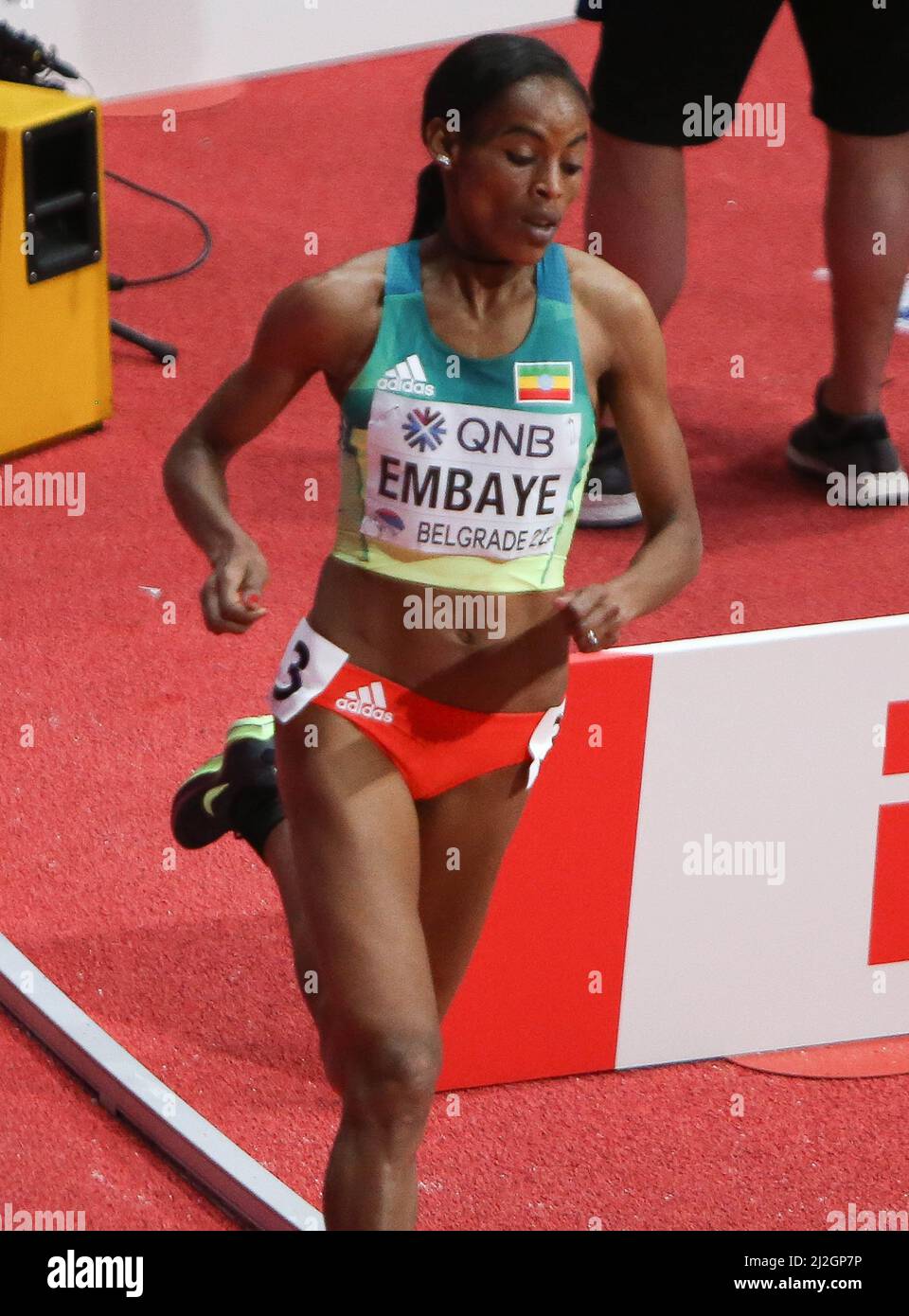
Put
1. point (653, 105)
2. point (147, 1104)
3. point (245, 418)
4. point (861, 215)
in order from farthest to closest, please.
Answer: point (861, 215) → point (653, 105) → point (147, 1104) → point (245, 418)

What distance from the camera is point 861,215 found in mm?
4605

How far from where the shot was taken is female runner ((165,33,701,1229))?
2.13 m

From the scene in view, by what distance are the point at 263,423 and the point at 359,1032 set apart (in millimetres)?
736

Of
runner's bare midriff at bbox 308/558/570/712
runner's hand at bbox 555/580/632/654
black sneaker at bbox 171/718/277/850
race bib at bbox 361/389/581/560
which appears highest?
race bib at bbox 361/389/581/560

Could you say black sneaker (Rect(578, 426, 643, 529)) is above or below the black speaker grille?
below

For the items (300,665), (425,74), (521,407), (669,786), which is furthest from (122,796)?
(425,74)

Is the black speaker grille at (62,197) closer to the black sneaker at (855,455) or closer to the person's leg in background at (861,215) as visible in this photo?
the person's leg in background at (861,215)

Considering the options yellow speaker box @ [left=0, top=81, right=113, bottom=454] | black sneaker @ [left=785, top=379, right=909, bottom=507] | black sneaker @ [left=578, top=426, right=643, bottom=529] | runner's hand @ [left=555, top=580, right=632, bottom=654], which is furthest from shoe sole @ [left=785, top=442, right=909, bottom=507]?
runner's hand @ [left=555, top=580, right=632, bottom=654]

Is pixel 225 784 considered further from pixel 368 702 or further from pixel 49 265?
pixel 49 265

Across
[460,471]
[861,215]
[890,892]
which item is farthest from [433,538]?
[861,215]

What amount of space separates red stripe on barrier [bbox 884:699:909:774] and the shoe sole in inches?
79.6

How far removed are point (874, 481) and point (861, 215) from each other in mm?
665

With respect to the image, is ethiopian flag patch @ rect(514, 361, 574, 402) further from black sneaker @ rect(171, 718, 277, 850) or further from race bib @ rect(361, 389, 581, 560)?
black sneaker @ rect(171, 718, 277, 850)

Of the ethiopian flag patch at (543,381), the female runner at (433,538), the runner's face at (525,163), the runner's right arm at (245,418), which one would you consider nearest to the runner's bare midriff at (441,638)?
the female runner at (433,538)
